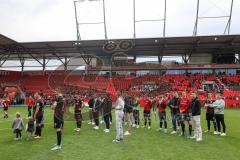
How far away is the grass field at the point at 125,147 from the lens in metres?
9.57

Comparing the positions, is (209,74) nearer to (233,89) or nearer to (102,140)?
(233,89)

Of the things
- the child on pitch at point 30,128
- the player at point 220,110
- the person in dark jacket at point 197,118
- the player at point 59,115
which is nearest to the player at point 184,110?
the person in dark jacket at point 197,118

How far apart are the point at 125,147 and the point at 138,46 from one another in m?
30.5

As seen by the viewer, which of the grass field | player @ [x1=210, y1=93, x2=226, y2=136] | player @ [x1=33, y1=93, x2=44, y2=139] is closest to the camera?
the grass field

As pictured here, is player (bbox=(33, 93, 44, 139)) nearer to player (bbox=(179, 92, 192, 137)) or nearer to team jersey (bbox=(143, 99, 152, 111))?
team jersey (bbox=(143, 99, 152, 111))

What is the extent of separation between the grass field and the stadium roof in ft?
81.1

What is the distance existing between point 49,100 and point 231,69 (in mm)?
26468

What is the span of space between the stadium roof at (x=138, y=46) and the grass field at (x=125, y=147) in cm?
2472

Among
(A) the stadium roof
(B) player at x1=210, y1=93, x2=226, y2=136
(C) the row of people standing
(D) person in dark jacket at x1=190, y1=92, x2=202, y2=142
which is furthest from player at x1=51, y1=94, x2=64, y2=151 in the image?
(A) the stadium roof

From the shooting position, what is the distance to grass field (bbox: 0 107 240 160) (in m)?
9.57

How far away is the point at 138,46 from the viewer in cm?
4066

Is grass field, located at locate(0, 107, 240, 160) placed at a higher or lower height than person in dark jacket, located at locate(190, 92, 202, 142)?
lower

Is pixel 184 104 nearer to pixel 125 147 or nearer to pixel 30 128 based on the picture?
A: pixel 125 147

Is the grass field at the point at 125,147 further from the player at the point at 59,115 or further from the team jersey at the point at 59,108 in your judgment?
the team jersey at the point at 59,108
